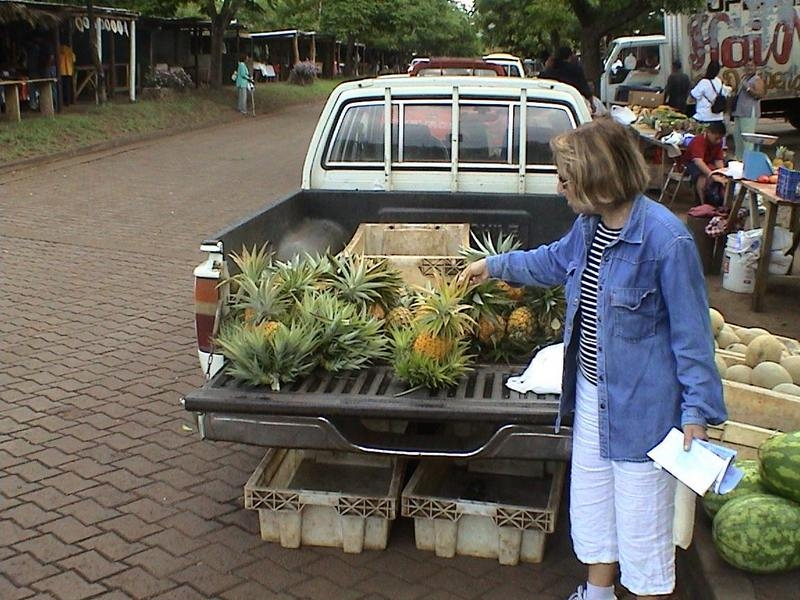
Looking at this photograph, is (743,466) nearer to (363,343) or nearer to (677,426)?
(677,426)

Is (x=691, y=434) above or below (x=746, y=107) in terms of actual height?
below

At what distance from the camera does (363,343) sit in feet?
12.9

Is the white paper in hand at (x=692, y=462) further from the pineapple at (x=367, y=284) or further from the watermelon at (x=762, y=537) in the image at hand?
the pineapple at (x=367, y=284)

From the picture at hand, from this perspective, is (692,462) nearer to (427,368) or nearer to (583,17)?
(427,368)

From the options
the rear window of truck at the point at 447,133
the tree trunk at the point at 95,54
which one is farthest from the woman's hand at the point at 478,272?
the tree trunk at the point at 95,54

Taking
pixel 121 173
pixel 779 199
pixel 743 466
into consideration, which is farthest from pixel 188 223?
pixel 743 466

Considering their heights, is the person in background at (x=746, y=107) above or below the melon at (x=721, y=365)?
above

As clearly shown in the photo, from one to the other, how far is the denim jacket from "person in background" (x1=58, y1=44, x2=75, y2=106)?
2282 centimetres

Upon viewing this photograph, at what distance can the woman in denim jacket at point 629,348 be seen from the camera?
8.91ft

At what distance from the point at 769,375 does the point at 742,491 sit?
1013 mm

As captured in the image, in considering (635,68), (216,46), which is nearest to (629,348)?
(635,68)

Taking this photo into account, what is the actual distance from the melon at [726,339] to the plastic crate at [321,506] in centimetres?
225

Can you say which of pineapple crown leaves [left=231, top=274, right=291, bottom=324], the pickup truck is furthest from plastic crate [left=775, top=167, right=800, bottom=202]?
pineapple crown leaves [left=231, top=274, right=291, bottom=324]

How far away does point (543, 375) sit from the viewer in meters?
3.63
